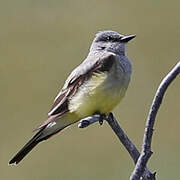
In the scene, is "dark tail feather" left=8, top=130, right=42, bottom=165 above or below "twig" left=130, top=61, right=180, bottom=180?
above

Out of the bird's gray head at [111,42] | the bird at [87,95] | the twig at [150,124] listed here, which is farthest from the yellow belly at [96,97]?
the twig at [150,124]

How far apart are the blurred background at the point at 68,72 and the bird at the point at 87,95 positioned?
2664 mm

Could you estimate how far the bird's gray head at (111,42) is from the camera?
3830 millimetres

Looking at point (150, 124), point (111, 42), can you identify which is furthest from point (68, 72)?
point (150, 124)

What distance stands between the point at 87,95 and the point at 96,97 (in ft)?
0.18

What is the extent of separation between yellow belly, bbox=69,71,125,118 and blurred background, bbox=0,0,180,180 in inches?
106

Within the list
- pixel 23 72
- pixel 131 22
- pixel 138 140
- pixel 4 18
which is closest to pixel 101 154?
pixel 138 140

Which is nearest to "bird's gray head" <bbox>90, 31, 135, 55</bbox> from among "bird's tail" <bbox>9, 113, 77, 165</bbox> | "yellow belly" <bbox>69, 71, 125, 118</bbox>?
"yellow belly" <bbox>69, 71, 125, 118</bbox>

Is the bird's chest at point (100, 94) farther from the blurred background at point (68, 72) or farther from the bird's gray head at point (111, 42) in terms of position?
the blurred background at point (68, 72)

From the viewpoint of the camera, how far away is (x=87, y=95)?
139 inches

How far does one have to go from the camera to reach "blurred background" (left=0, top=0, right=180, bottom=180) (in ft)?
21.7

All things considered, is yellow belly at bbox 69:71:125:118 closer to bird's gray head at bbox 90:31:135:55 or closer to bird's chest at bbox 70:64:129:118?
bird's chest at bbox 70:64:129:118

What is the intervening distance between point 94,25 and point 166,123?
267cm

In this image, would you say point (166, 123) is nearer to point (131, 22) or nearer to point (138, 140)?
point (138, 140)
